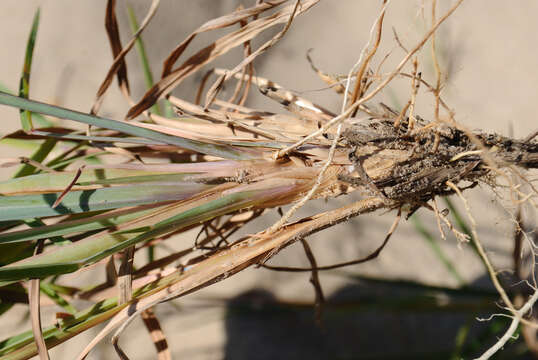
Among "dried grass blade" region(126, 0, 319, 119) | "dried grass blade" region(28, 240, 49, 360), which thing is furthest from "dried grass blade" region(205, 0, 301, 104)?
"dried grass blade" region(28, 240, 49, 360)

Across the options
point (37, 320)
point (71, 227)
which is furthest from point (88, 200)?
point (37, 320)

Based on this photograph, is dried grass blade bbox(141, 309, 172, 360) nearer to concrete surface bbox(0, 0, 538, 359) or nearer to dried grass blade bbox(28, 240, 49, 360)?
dried grass blade bbox(28, 240, 49, 360)

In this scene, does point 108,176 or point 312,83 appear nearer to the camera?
point 108,176

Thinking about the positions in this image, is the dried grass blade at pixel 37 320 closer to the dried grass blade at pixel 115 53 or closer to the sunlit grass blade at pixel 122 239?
the sunlit grass blade at pixel 122 239

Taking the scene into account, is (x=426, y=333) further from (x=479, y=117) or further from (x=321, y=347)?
(x=479, y=117)

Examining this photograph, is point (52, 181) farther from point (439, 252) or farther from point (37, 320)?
point (439, 252)

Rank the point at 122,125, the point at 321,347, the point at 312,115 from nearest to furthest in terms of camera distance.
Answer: the point at 122,125 < the point at 312,115 < the point at 321,347

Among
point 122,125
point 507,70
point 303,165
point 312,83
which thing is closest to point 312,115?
point 303,165
